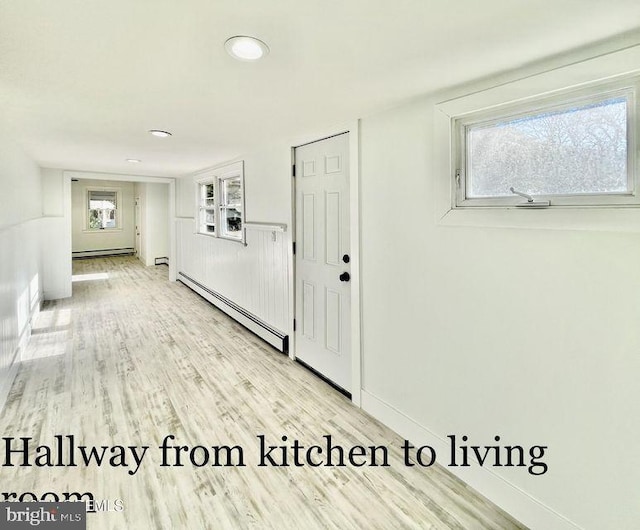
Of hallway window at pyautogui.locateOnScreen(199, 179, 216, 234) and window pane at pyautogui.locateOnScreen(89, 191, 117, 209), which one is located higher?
window pane at pyautogui.locateOnScreen(89, 191, 117, 209)

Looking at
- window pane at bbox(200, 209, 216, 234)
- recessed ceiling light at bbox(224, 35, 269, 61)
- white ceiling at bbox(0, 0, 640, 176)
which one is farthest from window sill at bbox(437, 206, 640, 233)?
window pane at bbox(200, 209, 216, 234)

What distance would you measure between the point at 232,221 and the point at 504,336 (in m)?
3.80

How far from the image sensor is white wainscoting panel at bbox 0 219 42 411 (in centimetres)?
244

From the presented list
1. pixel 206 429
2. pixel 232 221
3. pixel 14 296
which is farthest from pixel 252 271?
pixel 14 296

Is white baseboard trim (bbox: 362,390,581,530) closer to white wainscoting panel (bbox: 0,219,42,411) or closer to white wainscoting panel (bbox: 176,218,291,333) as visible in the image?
white wainscoting panel (bbox: 176,218,291,333)

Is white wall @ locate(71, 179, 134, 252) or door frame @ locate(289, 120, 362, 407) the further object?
white wall @ locate(71, 179, 134, 252)

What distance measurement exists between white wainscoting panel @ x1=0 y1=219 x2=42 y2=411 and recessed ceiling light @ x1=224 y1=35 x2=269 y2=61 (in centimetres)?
232

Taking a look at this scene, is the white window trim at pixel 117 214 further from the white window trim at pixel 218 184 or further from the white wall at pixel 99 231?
the white window trim at pixel 218 184

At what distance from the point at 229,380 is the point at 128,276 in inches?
222

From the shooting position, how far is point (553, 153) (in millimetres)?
1448

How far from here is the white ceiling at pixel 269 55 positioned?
1105 mm

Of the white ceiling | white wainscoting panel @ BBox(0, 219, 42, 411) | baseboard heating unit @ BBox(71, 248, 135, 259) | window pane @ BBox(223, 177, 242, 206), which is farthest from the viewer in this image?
baseboard heating unit @ BBox(71, 248, 135, 259)

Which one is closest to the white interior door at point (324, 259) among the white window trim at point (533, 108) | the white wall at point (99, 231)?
the white window trim at point (533, 108)

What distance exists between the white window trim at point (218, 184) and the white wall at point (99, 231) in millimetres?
6095
